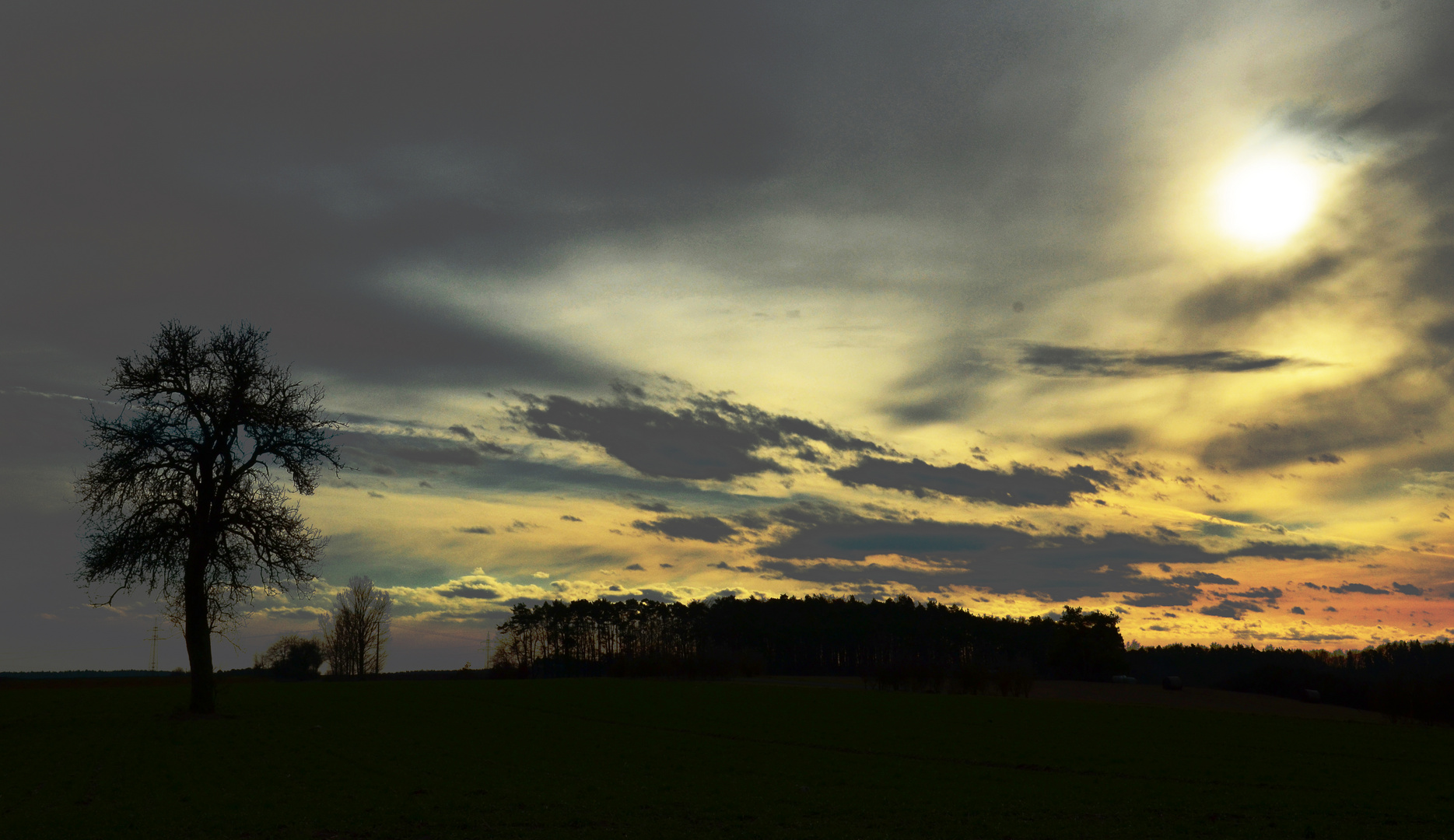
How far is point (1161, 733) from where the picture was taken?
55.8 metres

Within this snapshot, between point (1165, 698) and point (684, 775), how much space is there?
10186cm

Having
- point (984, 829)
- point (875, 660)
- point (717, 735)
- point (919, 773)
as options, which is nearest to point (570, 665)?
point (875, 660)

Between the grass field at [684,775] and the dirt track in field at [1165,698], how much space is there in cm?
3726

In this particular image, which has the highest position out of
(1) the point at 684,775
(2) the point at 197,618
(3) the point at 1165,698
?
(2) the point at 197,618

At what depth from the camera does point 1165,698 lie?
372ft

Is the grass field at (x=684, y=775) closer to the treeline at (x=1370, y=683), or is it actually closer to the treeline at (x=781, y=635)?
the treeline at (x=1370, y=683)

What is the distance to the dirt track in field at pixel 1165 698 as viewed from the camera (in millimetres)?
100438

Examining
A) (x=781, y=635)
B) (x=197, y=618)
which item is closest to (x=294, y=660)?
(x=781, y=635)

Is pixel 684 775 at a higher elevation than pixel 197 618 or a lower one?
lower

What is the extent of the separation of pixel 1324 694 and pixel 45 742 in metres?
145

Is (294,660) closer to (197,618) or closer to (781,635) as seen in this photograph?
(781,635)

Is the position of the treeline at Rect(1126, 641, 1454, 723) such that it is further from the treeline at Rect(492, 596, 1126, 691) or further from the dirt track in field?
the treeline at Rect(492, 596, 1126, 691)

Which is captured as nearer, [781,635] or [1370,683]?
[1370,683]

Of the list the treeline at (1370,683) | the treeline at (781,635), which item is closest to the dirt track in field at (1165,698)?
the treeline at (1370,683)
